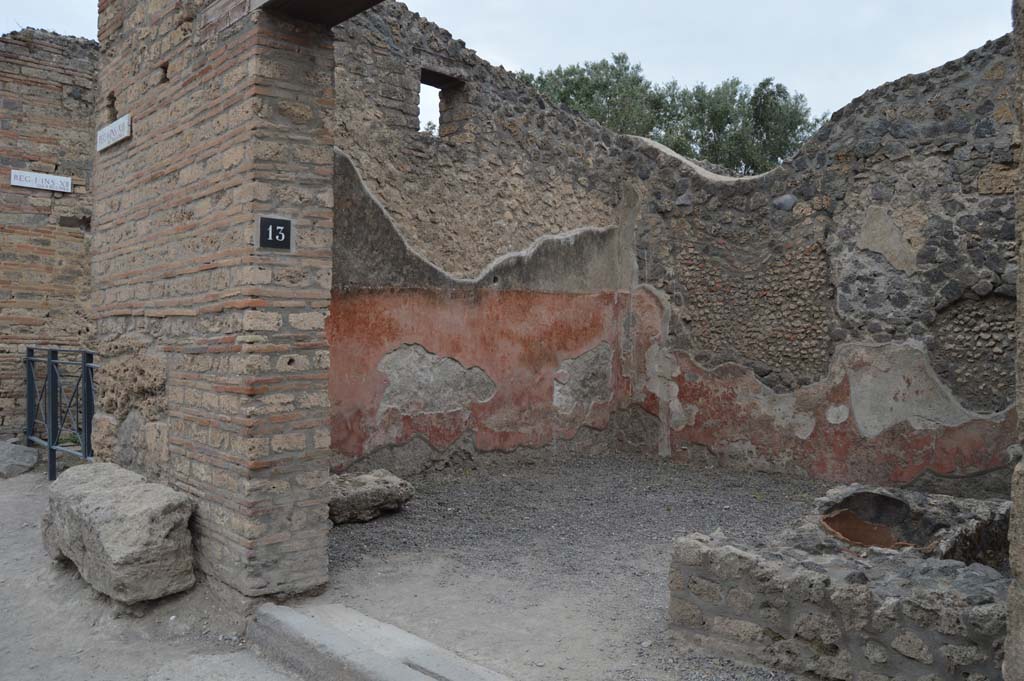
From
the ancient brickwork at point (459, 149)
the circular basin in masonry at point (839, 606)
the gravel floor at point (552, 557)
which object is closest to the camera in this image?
the circular basin in masonry at point (839, 606)

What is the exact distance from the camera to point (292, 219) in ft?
11.0

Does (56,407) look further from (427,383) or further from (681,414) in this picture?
(681,414)

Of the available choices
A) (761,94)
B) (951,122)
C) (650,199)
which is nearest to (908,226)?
(951,122)

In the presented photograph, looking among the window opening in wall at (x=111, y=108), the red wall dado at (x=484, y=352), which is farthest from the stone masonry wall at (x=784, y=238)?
the window opening in wall at (x=111, y=108)

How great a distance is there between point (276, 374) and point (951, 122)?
15.4 feet

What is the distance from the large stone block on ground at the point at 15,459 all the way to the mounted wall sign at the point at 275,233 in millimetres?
4043

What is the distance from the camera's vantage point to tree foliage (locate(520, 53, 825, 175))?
1852cm

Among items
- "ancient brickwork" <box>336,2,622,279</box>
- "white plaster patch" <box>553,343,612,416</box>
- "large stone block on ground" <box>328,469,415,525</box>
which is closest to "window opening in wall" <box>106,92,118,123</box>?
Result: "ancient brickwork" <box>336,2,622,279</box>

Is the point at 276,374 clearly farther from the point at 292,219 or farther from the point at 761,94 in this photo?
the point at 761,94

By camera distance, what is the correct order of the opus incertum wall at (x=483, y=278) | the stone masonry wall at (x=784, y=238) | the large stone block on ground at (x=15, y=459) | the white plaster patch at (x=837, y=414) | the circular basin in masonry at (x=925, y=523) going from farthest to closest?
the large stone block on ground at (x=15, y=459)
the white plaster patch at (x=837, y=414)
the stone masonry wall at (x=784, y=238)
the circular basin in masonry at (x=925, y=523)
the opus incertum wall at (x=483, y=278)

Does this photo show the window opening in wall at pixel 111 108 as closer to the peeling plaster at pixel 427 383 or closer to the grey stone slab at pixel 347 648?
the peeling plaster at pixel 427 383

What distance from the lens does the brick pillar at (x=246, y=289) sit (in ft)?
10.6

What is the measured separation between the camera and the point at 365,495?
4.60m

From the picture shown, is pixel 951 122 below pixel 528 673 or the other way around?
Answer: the other way around
